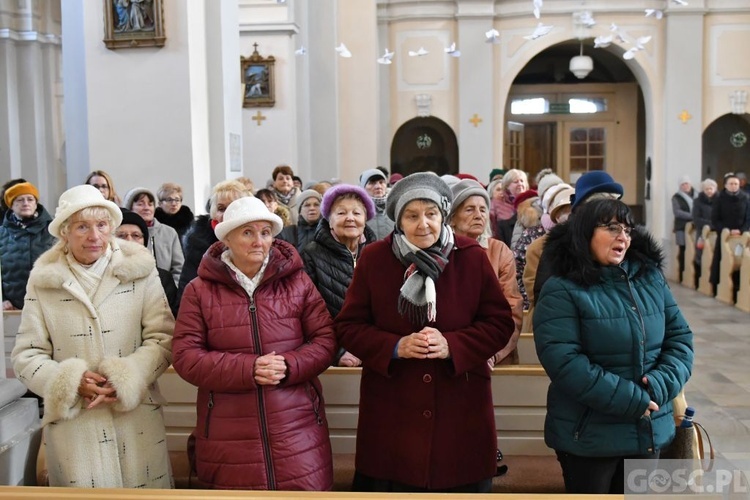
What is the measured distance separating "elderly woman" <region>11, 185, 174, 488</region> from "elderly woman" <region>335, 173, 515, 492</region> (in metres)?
0.78

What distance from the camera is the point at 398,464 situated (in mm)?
3264

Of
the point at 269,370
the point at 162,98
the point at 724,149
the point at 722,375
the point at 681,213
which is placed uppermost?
the point at 162,98

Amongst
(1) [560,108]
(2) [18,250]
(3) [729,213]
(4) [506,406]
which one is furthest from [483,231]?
(1) [560,108]

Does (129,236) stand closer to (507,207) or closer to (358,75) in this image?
(507,207)

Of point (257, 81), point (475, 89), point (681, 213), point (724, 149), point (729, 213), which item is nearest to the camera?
point (257, 81)

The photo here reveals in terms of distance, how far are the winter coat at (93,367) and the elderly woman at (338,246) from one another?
3.79ft

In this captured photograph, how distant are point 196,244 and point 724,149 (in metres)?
16.1

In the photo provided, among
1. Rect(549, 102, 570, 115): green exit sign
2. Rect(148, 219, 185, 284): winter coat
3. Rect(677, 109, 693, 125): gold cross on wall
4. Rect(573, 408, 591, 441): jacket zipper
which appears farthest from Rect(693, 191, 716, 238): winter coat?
Rect(573, 408, 591, 441): jacket zipper

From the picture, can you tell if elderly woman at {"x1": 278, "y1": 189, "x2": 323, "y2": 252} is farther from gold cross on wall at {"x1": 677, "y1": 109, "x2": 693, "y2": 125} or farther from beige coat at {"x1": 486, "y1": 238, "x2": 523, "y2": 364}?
gold cross on wall at {"x1": 677, "y1": 109, "x2": 693, "y2": 125}

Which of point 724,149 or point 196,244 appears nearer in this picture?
point 196,244

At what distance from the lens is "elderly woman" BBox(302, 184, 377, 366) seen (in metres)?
4.31

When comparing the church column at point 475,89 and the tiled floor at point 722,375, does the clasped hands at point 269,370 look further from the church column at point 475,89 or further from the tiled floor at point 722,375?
the church column at point 475,89

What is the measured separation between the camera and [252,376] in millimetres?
3098

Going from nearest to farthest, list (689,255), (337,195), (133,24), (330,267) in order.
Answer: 1. (330,267)
2. (337,195)
3. (133,24)
4. (689,255)
